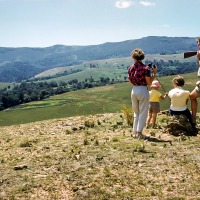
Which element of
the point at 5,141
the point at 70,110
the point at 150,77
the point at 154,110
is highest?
the point at 150,77

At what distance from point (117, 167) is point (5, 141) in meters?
6.43

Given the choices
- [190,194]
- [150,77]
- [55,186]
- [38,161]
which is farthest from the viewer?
[150,77]

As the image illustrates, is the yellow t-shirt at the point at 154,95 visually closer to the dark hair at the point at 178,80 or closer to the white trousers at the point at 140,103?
the dark hair at the point at 178,80

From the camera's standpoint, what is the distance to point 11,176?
8.12 metres

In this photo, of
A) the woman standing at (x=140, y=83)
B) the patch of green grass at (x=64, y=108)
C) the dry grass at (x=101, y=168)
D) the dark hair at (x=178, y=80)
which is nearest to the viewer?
the dry grass at (x=101, y=168)

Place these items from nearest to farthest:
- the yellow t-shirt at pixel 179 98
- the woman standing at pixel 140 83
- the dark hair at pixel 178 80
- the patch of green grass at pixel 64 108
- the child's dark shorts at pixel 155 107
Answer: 1. the woman standing at pixel 140 83
2. the yellow t-shirt at pixel 179 98
3. the dark hair at pixel 178 80
4. the child's dark shorts at pixel 155 107
5. the patch of green grass at pixel 64 108

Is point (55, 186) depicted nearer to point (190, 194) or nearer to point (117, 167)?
point (117, 167)

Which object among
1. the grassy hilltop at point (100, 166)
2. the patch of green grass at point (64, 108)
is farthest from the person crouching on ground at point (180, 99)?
the patch of green grass at point (64, 108)

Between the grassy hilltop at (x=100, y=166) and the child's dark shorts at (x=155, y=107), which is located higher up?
the child's dark shorts at (x=155, y=107)

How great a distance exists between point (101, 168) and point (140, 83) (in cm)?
424

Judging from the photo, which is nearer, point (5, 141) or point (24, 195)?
point (24, 195)

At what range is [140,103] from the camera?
1177 cm

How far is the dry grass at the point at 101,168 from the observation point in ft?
23.1

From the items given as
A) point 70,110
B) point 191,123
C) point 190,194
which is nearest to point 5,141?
point 191,123
